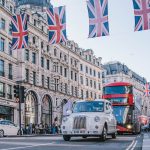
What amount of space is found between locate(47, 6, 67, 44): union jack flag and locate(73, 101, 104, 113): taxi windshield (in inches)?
348

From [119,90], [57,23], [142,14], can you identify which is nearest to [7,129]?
[119,90]

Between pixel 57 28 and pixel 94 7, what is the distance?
168 inches

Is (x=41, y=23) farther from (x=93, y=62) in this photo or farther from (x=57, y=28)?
(x=57, y=28)

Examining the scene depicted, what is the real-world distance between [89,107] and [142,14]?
21.4ft

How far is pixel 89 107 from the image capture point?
16.5 m

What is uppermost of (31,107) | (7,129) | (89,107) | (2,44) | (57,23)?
(2,44)

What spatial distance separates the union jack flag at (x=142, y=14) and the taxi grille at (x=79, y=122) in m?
7.09

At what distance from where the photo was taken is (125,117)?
27562 mm

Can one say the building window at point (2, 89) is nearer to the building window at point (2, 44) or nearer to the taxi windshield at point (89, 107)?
the building window at point (2, 44)

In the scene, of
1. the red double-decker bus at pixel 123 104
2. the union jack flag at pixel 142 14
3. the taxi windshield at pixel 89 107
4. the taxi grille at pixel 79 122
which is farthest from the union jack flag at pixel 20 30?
the taxi grille at pixel 79 122

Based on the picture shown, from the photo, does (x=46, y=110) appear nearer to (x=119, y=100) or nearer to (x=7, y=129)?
(x=7, y=129)

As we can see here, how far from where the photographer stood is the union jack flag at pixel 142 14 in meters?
19.8

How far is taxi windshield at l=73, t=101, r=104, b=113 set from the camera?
1639cm

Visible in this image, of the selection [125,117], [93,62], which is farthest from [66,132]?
[93,62]
